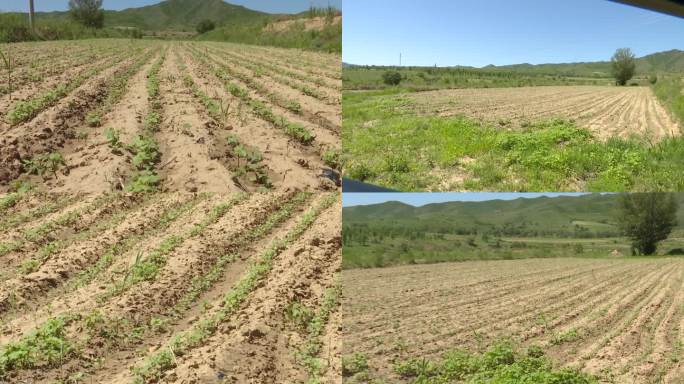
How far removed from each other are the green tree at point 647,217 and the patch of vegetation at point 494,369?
752mm

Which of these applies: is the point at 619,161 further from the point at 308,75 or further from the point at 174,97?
the point at 308,75

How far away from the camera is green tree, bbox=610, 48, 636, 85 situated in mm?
2980

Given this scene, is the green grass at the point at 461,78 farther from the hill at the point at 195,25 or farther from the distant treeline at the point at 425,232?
the hill at the point at 195,25

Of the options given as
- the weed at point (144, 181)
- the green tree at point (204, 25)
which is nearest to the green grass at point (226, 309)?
the weed at point (144, 181)

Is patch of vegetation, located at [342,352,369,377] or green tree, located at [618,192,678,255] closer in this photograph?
patch of vegetation, located at [342,352,369,377]

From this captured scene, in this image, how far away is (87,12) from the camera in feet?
24.8

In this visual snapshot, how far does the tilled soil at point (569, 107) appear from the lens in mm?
3486

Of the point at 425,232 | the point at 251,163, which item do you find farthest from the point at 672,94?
the point at 251,163

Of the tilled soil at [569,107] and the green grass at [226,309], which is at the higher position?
the tilled soil at [569,107]

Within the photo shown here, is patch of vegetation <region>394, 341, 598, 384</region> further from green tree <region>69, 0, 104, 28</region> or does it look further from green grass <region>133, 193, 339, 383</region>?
green tree <region>69, 0, 104, 28</region>

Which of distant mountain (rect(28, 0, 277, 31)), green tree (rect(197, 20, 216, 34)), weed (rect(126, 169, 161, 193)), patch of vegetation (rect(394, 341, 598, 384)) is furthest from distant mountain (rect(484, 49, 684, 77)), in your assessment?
green tree (rect(197, 20, 216, 34))

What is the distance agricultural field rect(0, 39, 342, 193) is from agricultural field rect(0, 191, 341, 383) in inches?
13.6

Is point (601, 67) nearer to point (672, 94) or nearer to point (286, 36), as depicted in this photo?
point (672, 94)

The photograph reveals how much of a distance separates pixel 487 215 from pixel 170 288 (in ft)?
8.01
